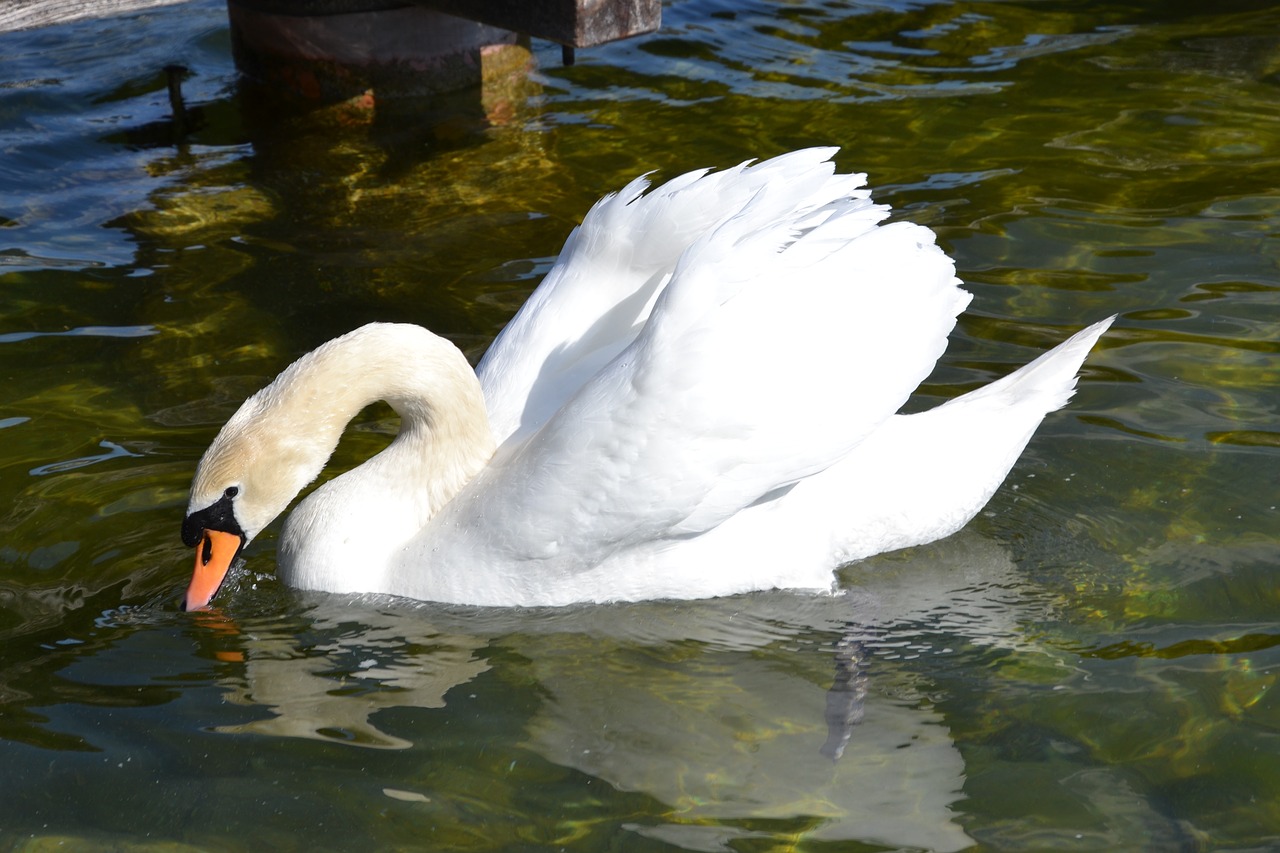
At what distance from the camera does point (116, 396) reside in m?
5.32

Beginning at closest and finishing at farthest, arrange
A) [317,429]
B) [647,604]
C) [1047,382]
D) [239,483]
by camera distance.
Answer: [239,483] → [317,429] → [647,604] → [1047,382]

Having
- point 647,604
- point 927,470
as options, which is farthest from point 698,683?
point 927,470

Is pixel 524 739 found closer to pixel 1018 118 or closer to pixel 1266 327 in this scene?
pixel 1266 327

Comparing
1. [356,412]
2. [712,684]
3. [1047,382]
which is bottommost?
[712,684]

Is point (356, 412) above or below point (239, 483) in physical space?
above

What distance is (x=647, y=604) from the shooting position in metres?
4.18

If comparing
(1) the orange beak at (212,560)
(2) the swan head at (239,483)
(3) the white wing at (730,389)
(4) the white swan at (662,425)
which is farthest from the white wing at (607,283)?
(1) the orange beak at (212,560)

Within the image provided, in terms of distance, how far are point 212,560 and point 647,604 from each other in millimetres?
1191

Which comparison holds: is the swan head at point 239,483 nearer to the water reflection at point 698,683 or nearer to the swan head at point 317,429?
the swan head at point 317,429

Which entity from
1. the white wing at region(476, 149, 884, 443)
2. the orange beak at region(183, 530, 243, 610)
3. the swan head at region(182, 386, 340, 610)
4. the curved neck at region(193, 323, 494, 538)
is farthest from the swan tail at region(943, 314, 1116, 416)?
the orange beak at region(183, 530, 243, 610)

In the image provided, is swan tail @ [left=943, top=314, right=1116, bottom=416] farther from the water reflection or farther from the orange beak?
the orange beak

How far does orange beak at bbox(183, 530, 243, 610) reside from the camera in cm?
392

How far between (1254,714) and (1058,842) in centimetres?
75

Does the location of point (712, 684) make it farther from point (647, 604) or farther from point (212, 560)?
point (212, 560)
